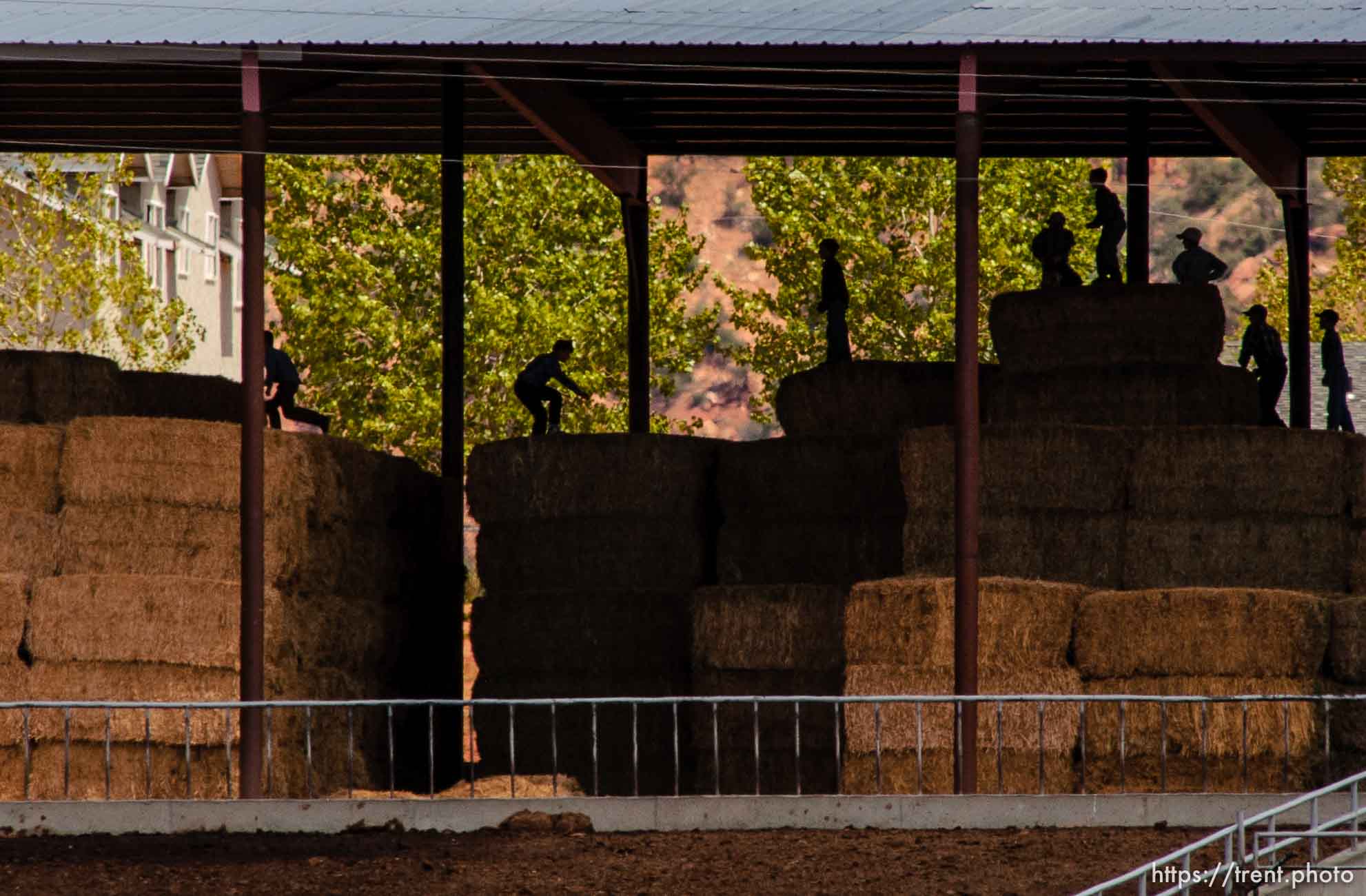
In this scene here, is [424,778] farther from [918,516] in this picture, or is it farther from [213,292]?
[213,292]

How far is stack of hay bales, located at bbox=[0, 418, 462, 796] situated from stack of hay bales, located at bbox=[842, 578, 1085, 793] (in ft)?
14.8

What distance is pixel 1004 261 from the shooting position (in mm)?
55344

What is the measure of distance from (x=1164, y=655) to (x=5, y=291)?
34.3m

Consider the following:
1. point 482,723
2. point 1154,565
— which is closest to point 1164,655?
point 1154,565

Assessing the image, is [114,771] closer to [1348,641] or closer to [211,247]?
[1348,641]

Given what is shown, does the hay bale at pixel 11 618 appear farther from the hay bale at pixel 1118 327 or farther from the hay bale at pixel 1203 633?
the hay bale at pixel 1118 327

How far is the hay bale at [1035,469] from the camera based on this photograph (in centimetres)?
2258

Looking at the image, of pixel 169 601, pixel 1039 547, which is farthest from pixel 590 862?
pixel 1039 547

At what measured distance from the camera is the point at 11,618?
21719 mm

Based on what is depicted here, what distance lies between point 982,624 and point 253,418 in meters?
6.22

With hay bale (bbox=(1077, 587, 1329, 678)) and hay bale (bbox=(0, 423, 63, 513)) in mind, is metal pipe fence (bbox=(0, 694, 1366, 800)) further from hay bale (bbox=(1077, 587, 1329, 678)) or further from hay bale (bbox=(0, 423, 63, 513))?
hay bale (bbox=(0, 423, 63, 513))

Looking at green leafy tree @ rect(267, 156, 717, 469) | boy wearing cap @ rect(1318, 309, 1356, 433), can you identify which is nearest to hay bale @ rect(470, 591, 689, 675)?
boy wearing cap @ rect(1318, 309, 1356, 433)

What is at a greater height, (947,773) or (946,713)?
(946,713)

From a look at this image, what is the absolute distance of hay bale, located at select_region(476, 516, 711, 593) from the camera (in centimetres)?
2459
